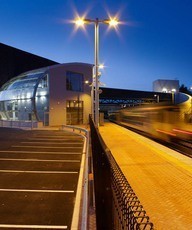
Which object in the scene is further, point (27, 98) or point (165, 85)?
point (165, 85)

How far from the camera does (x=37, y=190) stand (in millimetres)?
8859

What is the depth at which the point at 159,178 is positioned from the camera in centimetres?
917

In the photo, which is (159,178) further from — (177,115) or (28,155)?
(177,115)

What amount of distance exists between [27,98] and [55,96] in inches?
234

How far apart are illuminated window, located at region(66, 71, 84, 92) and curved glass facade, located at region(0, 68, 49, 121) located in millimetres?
3579

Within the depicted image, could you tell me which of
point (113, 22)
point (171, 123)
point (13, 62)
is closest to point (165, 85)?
point (13, 62)

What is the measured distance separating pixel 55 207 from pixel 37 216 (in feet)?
2.24

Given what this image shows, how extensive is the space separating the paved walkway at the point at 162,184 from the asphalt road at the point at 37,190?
1872mm

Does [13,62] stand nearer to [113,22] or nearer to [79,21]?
[79,21]

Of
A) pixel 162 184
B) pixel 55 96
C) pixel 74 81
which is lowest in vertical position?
pixel 162 184

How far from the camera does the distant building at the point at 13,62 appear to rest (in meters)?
67.7

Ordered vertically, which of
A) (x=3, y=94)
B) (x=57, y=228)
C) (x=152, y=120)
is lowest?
(x=57, y=228)

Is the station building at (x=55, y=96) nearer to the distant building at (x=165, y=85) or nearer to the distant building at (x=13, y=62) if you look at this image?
the distant building at (x=13, y=62)

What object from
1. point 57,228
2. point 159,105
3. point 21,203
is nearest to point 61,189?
point 21,203
